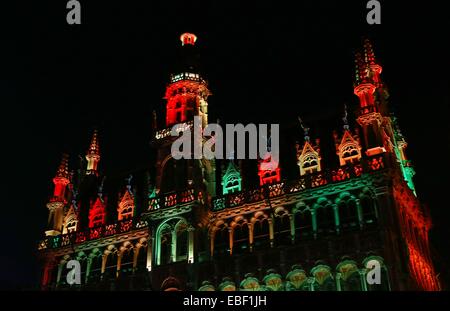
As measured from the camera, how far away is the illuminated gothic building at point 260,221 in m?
37.5

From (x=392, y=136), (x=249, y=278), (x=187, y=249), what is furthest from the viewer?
(x=392, y=136)

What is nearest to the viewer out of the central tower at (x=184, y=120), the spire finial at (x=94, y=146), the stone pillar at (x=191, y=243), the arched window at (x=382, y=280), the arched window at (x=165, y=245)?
the arched window at (x=382, y=280)

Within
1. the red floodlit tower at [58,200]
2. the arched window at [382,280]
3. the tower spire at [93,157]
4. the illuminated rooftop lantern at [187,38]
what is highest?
the illuminated rooftop lantern at [187,38]

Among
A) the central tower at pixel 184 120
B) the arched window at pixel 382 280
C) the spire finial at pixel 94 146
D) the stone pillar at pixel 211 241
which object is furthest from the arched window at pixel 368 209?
the spire finial at pixel 94 146

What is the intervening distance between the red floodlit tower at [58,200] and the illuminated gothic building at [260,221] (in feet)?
0.40

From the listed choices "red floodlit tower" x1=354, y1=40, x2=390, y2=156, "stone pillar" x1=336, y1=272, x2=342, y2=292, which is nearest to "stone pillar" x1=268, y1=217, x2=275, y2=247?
"stone pillar" x1=336, y1=272, x2=342, y2=292

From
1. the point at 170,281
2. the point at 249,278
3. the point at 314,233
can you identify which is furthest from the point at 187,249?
the point at 314,233

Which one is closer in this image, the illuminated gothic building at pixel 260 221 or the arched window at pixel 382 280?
the arched window at pixel 382 280

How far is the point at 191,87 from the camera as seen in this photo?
50.0m

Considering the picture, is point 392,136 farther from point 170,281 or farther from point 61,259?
point 61,259

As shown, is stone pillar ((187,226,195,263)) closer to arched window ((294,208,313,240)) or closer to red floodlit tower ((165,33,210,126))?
arched window ((294,208,313,240))

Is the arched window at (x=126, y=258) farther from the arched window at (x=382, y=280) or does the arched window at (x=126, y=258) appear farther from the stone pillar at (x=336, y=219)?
the arched window at (x=382, y=280)

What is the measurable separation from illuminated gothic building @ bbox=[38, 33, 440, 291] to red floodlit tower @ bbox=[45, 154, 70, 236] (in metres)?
0.12

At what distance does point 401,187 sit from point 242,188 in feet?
38.0
